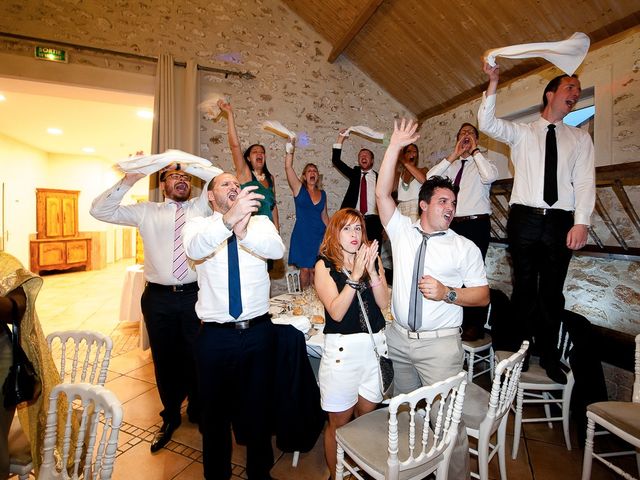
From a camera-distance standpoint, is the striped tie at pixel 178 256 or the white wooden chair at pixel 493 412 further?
the striped tie at pixel 178 256

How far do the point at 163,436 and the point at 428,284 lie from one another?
6.69ft

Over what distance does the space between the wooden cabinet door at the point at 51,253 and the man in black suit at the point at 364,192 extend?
8055mm

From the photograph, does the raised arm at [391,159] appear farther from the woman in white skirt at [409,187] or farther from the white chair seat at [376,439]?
the woman in white skirt at [409,187]

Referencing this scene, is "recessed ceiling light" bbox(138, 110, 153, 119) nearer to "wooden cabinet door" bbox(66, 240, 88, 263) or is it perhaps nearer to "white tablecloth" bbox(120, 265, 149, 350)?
"white tablecloth" bbox(120, 265, 149, 350)

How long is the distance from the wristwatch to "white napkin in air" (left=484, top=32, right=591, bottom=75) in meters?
1.41

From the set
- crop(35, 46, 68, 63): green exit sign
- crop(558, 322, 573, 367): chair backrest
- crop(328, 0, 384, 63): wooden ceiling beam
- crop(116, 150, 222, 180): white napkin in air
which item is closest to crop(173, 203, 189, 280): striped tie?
crop(116, 150, 222, 180): white napkin in air

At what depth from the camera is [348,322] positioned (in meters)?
1.64

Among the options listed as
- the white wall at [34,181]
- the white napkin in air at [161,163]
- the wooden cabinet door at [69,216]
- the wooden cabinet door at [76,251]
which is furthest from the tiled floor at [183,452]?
the wooden cabinet door at [69,216]

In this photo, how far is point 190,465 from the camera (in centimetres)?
210

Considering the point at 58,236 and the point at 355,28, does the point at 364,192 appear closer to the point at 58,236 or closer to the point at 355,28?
the point at 355,28

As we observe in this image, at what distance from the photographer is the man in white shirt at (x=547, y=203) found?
7.13 ft

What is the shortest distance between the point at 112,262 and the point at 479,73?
38.4 ft

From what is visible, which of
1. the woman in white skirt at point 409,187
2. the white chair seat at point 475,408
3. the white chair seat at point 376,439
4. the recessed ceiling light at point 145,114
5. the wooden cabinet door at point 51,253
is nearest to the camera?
the white chair seat at point 376,439

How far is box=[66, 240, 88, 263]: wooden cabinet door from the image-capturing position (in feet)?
29.0
